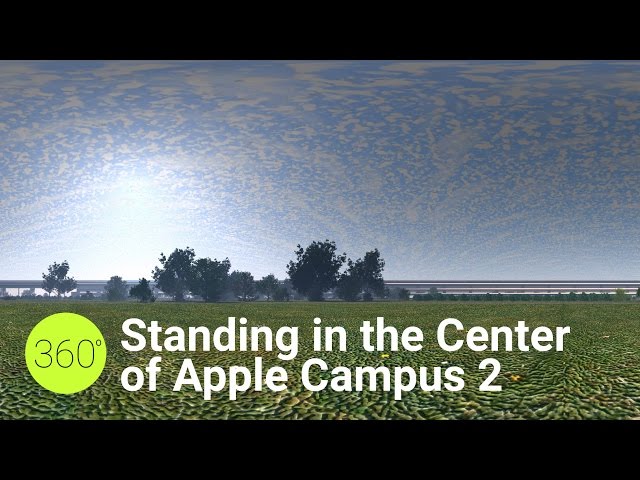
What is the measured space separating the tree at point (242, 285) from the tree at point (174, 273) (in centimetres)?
475

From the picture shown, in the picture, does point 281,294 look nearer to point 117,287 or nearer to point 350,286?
point 350,286

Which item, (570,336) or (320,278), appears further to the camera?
(320,278)

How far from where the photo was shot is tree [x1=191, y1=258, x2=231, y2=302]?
199 ft

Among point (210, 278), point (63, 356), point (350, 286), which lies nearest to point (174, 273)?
point (210, 278)

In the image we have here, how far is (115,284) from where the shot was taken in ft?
276

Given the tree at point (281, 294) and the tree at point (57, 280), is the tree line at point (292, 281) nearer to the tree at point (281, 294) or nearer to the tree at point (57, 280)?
the tree at point (281, 294)

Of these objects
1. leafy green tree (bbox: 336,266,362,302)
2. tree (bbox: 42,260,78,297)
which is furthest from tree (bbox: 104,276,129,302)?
leafy green tree (bbox: 336,266,362,302)

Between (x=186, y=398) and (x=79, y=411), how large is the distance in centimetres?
91

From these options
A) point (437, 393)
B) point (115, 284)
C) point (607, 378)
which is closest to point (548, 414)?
point (437, 393)

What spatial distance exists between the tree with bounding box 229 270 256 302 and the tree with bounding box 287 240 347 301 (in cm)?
867

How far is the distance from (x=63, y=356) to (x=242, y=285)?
5821 cm

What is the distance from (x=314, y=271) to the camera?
5678cm

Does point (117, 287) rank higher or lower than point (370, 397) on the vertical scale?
higher
